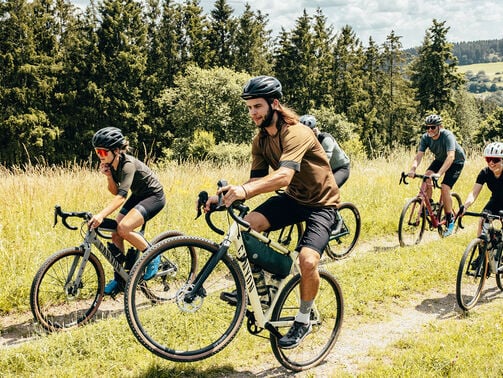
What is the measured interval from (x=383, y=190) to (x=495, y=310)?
6.60 m

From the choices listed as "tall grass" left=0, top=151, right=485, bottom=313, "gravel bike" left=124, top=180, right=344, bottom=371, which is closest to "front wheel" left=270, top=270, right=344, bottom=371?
"gravel bike" left=124, top=180, right=344, bottom=371

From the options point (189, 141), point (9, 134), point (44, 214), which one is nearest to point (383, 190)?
point (44, 214)

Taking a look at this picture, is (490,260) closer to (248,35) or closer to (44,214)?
(44,214)

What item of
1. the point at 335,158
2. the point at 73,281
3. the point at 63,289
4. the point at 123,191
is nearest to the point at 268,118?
the point at 123,191

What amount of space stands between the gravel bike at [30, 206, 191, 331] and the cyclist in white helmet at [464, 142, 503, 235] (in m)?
4.69

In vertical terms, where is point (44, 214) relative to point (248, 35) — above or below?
below

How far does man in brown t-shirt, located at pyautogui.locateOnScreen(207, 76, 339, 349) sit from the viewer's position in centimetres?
400

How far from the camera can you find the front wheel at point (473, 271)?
6.43 metres

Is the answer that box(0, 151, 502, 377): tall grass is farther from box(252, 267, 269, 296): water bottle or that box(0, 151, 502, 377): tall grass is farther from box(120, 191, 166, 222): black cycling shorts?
box(120, 191, 166, 222): black cycling shorts

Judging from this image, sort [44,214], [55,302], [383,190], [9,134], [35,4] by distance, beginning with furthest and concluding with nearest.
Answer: [35,4] < [9,134] < [383,190] < [44,214] < [55,302]

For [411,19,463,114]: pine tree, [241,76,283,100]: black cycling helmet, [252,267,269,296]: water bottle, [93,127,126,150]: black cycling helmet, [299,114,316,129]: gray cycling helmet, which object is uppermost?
[411,19,463,114]: pine tree

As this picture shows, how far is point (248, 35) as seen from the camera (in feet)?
186

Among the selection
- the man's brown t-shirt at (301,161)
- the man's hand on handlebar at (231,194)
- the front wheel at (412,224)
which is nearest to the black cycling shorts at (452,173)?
the front wheel at (412,224)

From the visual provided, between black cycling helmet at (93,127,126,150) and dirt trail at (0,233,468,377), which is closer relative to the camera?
dirt trail at (0,233,468,377)
